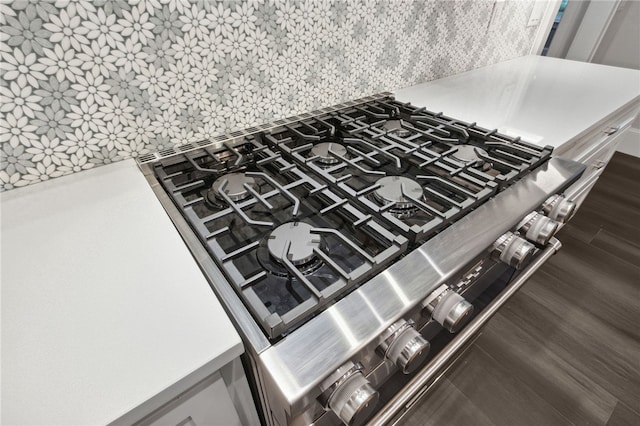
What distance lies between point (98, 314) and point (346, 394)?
1.14ft

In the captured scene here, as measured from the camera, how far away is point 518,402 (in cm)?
118

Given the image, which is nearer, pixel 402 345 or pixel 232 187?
pixel 402 345

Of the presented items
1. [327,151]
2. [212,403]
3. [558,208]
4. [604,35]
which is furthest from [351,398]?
[604,35]

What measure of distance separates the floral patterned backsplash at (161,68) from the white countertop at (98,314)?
0.16 meters

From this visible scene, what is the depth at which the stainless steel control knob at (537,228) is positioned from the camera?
0.67 metres

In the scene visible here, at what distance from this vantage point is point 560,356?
1322 mm

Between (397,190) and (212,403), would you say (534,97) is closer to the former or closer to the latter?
(397,190)

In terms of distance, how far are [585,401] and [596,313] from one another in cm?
49

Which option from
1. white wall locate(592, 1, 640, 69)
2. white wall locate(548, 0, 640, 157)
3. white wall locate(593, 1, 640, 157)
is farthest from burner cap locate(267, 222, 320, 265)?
white wall locate(592, 1, 640, 69)

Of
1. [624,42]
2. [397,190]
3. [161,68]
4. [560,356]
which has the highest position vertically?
[161,68]

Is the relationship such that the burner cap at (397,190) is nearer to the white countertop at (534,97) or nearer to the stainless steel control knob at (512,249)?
the stainless steel control knob at (512,249)

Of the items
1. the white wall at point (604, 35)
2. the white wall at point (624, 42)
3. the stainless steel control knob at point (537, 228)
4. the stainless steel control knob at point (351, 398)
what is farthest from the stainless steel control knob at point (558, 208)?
the white wall at point (624, 42)

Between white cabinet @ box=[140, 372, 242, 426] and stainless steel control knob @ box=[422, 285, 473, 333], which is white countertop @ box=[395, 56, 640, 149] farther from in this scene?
white cabinet @ box=[140, 372, 242, 426]

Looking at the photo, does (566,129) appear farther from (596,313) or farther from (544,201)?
(596,313)
